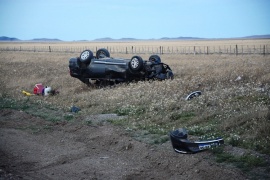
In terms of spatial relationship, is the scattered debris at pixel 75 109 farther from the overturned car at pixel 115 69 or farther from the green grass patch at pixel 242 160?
the green grass patch at pixel 242 160

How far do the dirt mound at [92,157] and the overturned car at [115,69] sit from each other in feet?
22.1

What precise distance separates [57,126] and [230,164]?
588 cm

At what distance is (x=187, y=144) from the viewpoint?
730 cm

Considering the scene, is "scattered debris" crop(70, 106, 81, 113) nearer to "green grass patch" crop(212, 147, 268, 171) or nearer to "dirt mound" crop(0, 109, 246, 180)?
"dirt mound" crop(0, 109, 246, 180)

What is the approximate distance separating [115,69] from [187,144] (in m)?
10.4

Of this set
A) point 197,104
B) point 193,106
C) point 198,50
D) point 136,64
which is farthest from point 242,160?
point 198,50

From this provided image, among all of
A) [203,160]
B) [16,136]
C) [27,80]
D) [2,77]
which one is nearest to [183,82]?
[16,136]

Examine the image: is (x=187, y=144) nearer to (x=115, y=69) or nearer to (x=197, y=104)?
(x=197, y=104)

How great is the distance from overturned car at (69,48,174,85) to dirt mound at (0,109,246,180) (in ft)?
22.1

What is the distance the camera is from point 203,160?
22.7 feet

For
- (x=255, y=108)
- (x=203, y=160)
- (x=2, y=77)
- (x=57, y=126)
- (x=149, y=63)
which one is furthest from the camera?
(x=2, y=77)

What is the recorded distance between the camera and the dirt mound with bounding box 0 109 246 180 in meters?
6.69

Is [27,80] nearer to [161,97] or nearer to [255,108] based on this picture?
[161,97]

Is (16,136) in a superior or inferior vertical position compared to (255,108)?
inferior
